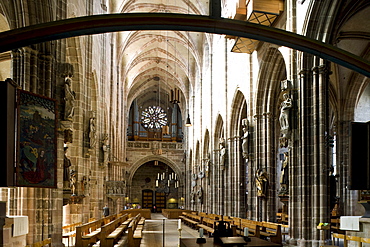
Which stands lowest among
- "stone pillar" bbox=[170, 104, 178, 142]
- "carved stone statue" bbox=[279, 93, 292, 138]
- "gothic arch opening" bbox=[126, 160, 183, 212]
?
"gothic arch opening" bbox=[126, 160, 183, 212]

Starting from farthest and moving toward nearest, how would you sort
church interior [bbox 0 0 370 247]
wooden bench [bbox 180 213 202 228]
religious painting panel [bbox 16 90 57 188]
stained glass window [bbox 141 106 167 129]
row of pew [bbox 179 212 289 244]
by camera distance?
stained glass window [bbox 141 106 167 129], wooden bench [bbox 180 213 202 228], row of pew [bbox 179 212 289 244], religious painting panel [bbox 16 90 57 188], church interior [bbox 0 0 370 247]

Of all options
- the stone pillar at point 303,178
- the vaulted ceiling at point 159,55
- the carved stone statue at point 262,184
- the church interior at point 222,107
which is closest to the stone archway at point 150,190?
the vaulted ceiling at point 159,55

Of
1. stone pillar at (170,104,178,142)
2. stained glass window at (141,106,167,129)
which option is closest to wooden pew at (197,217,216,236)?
stone pillar at (170,104,178,142)

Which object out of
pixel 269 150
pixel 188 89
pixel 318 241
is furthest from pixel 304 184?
pixel 188 89

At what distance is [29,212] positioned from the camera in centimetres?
905

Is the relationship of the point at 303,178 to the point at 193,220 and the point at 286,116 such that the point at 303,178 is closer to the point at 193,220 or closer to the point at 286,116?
the point at 286,116

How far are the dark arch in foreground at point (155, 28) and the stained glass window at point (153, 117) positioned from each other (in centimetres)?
4123

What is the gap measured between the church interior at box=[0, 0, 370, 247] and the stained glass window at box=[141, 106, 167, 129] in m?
12.8

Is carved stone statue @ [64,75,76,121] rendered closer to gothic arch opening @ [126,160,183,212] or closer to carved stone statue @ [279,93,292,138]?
carved stone statue @ [279,93,292,138]

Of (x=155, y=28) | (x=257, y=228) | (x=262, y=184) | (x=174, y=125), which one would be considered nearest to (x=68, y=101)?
(x=257, y=228)

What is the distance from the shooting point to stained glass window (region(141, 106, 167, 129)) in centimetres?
4575

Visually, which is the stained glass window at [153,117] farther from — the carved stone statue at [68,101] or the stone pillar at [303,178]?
the carved stone statue at [68,101]

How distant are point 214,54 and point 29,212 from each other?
19544 mm

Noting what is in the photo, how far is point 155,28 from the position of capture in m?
4.06
